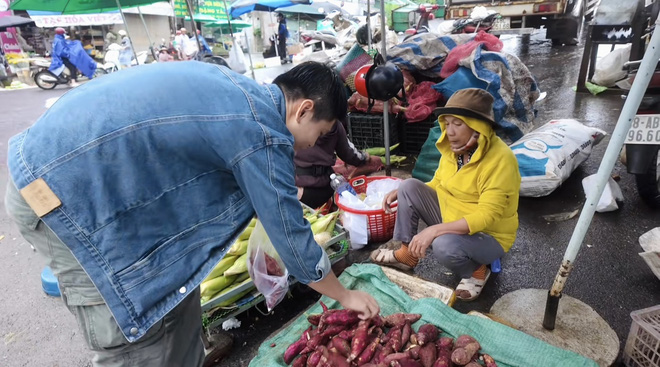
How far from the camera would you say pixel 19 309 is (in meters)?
3.21

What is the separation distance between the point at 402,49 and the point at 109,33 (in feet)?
71.8

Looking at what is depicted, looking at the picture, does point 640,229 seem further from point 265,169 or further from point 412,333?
point 265,169

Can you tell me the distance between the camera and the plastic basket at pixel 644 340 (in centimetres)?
184

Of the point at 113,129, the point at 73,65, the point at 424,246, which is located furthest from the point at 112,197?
the point at 73,65

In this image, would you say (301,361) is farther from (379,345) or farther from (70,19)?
(70,19)

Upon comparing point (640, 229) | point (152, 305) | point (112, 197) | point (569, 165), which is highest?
point (112, 197)

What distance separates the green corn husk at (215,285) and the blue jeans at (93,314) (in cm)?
87

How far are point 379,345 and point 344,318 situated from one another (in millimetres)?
222

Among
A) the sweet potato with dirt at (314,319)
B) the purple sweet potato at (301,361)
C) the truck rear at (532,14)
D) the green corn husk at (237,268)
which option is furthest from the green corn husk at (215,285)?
the truck rear at (532,14)

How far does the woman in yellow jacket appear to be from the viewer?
2.34m

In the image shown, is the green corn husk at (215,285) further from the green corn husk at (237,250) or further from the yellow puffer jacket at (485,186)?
the yellow puffer jacket at (485,186)

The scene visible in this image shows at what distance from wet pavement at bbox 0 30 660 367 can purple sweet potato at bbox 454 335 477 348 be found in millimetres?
716

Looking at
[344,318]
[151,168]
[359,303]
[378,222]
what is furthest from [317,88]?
[378,222]

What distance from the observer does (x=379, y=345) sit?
6.58 ft
